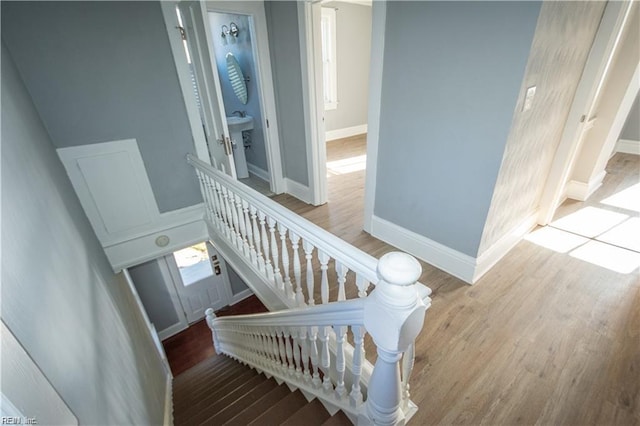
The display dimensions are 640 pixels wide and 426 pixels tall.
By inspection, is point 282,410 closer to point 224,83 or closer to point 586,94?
point 586,94

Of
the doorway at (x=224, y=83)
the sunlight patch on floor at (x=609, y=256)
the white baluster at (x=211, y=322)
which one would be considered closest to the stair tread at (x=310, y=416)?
the doorway at (x=224, y=83)

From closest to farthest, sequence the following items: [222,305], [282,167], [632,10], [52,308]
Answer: [52,308] < [632,10] < [282,167] < [222,305]

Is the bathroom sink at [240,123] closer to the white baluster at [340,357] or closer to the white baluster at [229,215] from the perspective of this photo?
the white baluster at [229,215]

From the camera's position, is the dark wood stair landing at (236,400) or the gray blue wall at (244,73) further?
the gray blue wall at (244,73)

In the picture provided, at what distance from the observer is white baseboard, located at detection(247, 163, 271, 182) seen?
4.09m

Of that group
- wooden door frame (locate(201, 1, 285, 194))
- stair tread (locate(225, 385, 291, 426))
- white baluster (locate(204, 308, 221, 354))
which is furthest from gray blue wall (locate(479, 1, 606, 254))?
white baluster (locate(204, 308, 221, 354))

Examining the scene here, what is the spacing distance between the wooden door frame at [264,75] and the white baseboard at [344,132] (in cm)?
273

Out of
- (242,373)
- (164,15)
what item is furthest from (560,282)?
(164,15)

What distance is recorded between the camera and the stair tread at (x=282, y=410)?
138cm

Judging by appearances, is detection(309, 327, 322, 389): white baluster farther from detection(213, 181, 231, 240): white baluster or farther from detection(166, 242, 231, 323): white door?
detection(166, 242, 231, 323): white door

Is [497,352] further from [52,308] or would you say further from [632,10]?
[632,10]

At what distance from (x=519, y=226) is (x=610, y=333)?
94 centimetres

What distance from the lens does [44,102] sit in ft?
6.34

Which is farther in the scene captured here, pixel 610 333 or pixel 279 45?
pixel 279 45
